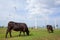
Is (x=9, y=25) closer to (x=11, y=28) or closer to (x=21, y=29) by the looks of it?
(x=11, y=28)

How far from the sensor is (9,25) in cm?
2764

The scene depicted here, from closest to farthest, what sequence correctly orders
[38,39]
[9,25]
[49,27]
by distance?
[38,39], [9,25], [49,27]

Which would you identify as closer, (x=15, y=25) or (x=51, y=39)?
(x=51, y=39)

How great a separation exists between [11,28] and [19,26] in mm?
1718

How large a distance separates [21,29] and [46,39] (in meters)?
8.97

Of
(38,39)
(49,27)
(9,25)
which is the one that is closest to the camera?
(38,39)

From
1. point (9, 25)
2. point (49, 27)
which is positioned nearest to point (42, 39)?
point (9, 25)

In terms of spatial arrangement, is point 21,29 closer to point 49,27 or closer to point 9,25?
point 9,25

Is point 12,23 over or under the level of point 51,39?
over

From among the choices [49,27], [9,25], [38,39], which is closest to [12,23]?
[9,25]

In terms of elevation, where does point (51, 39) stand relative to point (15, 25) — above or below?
below

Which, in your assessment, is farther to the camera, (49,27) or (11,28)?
(49,27)

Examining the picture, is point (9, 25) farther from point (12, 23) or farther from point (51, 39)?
point (51, 39)

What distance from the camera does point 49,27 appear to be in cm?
4069
